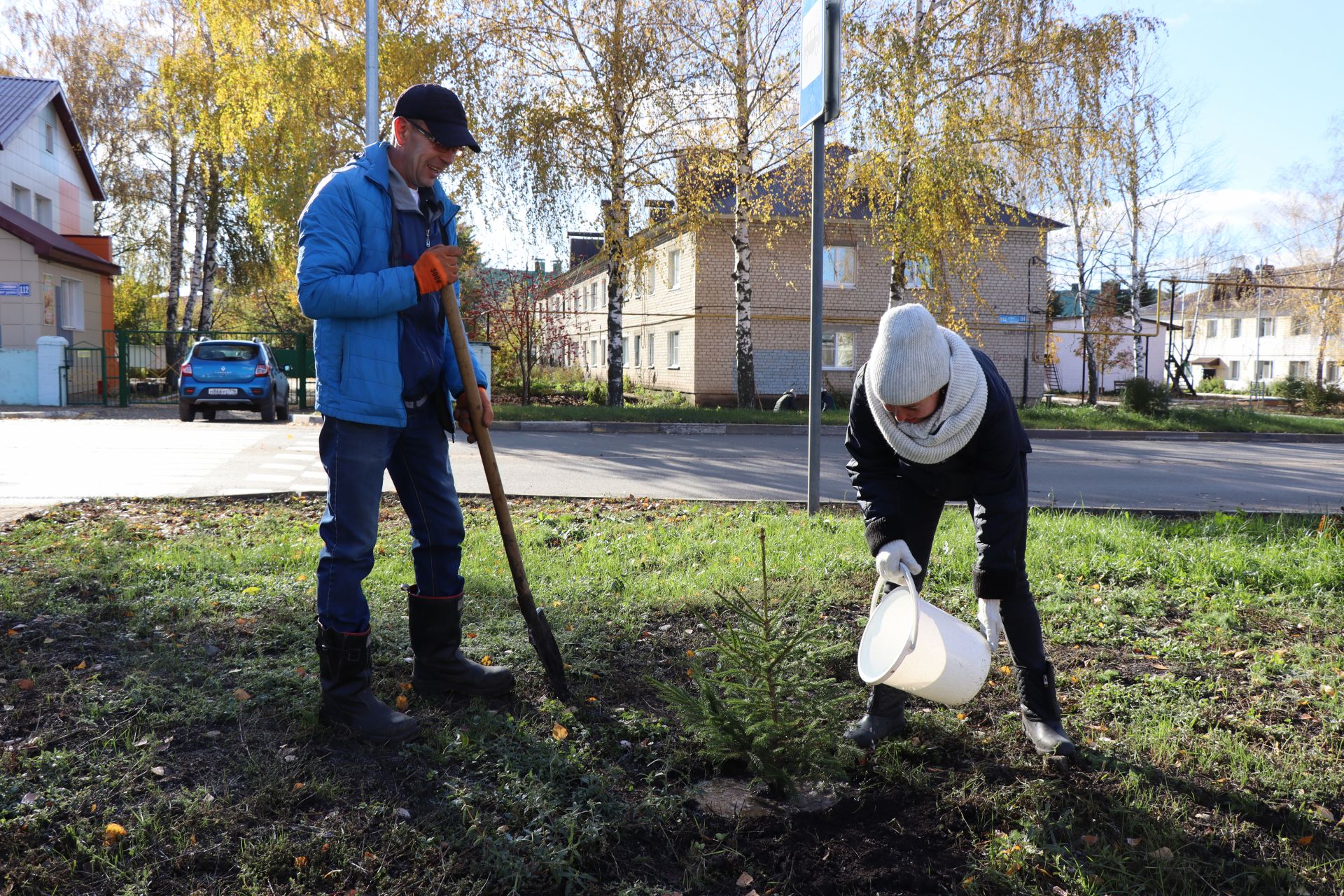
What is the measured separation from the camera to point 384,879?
2.19 meters

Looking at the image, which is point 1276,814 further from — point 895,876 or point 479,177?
point 479,177

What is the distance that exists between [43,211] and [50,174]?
1126 millimetres

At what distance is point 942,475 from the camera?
298cm

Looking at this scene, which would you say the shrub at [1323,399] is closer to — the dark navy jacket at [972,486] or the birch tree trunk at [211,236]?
the dark navy jacket at [972,486]

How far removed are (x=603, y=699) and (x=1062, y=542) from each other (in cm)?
350

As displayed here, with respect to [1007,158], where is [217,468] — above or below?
below

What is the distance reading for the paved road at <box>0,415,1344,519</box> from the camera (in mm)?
8242

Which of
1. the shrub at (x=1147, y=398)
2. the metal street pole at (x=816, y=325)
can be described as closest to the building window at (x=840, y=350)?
the shrub at (x=1147, y=398)

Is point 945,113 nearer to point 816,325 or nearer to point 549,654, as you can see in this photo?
point 816,325

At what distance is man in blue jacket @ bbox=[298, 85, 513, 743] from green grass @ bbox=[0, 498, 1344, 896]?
0.89ft

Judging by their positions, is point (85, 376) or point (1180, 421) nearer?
point (1180, 421)

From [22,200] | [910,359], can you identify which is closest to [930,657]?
[910,359]

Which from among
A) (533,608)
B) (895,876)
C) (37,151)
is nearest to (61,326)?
(37,151)

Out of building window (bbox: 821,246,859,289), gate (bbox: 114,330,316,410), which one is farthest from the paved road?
building window (bbox: 821,246,859,289)
